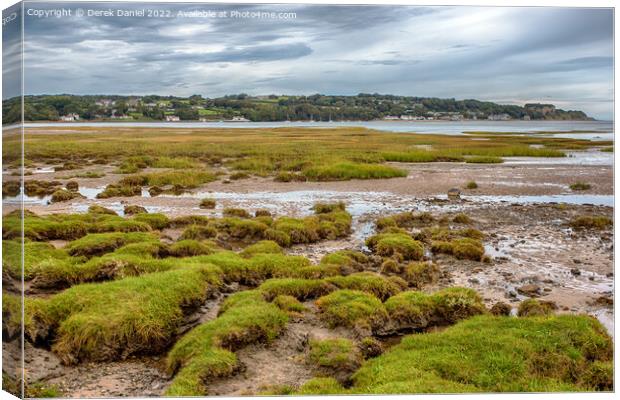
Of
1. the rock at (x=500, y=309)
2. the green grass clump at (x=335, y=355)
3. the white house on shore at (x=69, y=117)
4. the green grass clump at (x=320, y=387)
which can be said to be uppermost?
the white house on shore at (x=69, y=117)

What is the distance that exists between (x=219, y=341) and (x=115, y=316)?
6.74 feet

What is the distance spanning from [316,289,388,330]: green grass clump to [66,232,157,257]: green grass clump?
6179 mm

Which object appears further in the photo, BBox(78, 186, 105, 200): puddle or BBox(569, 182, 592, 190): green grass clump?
BBox(78, 186, 105, 200): puddle

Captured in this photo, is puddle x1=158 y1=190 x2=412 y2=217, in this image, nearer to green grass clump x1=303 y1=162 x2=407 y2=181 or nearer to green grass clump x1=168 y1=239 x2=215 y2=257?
green grass clump x1=303 y1=162 x2=407 y2=181

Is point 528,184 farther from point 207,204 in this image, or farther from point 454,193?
point 207,204

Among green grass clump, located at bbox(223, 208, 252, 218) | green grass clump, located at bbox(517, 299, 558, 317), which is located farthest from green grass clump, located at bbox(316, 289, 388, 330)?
green grass clump, located at bbox(223, 208, 252, 218)

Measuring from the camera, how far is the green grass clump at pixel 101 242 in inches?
551

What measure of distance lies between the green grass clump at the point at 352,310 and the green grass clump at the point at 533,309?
289 cm

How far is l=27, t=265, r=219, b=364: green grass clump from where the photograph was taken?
9.51m

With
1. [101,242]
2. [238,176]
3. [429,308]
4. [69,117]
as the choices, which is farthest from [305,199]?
[429,308]

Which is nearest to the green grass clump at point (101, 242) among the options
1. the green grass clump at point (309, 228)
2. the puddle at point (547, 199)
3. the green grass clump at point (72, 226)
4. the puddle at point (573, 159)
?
the green grass clump at point (72, 226)

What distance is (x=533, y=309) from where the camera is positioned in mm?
11266

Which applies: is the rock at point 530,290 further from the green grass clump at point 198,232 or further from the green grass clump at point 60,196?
the green grass clump at point 60,196

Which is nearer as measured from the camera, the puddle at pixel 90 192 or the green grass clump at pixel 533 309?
the green grass clump at pixel 533 309
